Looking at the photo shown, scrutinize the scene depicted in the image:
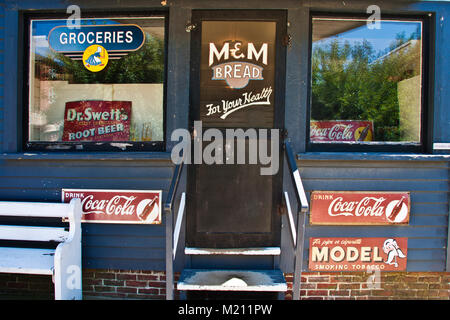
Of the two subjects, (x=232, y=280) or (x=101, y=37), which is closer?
(x=232, y=280)

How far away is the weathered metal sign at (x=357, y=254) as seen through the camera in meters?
2.96

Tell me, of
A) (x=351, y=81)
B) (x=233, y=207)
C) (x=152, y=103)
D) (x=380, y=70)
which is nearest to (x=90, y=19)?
(x=152, y=103)

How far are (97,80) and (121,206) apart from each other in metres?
1.51

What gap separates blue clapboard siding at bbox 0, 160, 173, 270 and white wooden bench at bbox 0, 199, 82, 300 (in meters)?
0.24

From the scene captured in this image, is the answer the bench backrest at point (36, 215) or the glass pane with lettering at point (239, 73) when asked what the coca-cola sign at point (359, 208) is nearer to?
the glass pane with lettering at point (239, 73)

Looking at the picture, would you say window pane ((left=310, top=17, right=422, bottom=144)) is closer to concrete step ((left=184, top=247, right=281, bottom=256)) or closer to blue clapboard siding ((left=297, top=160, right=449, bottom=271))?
blue clapboard siding ((left=297, top=160, right=449, bottom=271))

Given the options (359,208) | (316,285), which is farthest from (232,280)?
(359,208)

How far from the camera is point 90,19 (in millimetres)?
3154

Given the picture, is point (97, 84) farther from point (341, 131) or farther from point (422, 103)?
point (422, 103)

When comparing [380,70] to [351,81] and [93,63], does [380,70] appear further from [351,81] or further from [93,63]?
[93,63]

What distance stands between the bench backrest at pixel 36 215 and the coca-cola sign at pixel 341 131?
8.65 ft

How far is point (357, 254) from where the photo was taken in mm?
2957

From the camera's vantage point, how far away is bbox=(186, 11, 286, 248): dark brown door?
2.96 meters
